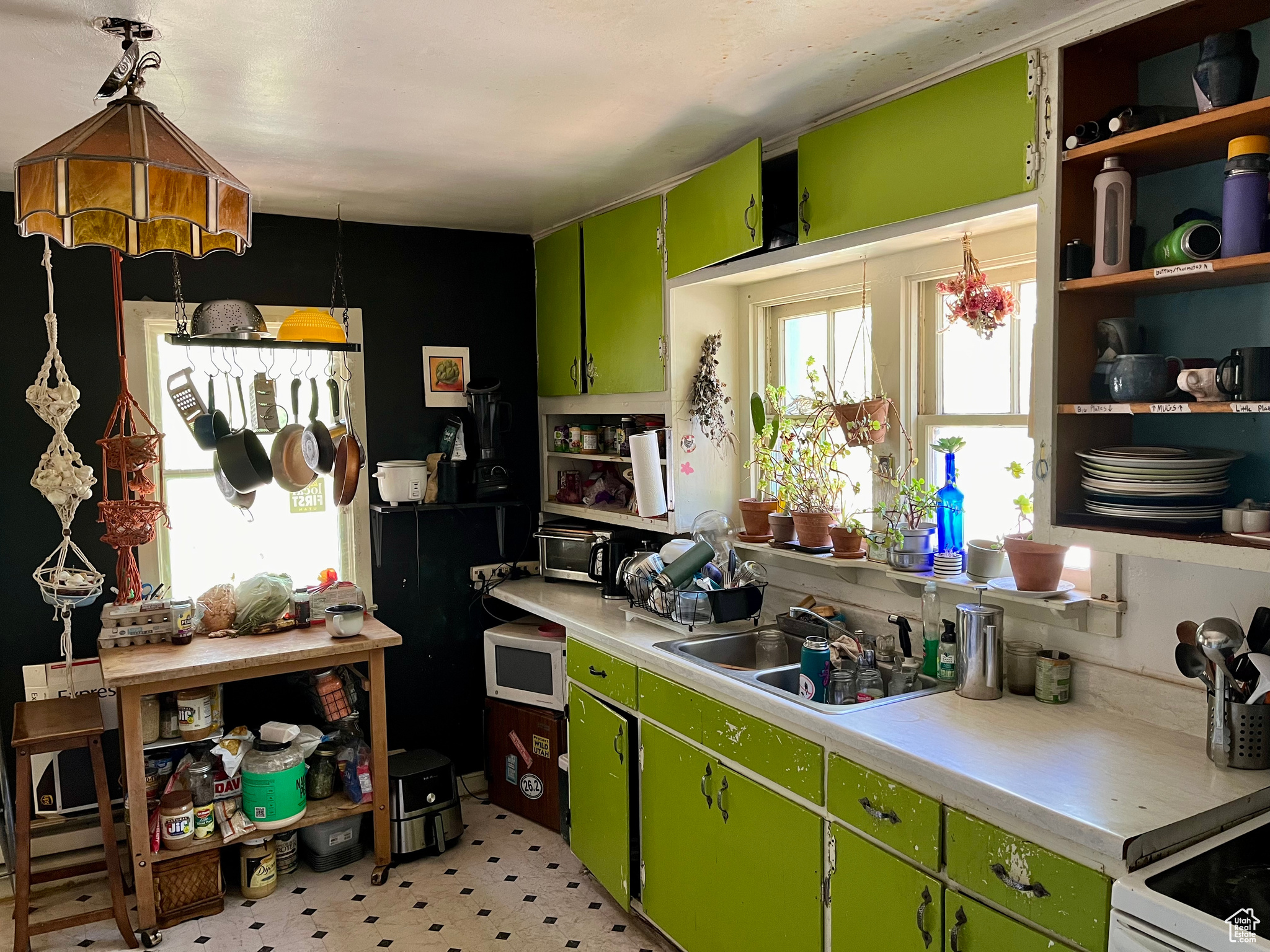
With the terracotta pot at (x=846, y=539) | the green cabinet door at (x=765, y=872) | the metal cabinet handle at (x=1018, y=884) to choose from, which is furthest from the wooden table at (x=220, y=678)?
the metal cabinet handle at (x=1018, y=884)

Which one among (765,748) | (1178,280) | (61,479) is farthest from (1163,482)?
(61,479)

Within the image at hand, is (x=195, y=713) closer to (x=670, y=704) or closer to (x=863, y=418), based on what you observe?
(x=670, y=704)

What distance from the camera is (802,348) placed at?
10.5 ft

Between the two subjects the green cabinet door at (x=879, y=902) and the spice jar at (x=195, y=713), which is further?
the spice jar at (x=195, y=713)

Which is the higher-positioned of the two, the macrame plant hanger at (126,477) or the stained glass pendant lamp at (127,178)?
the stained glass pendant lamp at (127,178)

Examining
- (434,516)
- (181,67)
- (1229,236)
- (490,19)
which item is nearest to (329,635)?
(434,516)

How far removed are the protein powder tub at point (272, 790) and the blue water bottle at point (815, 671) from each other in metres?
1.90

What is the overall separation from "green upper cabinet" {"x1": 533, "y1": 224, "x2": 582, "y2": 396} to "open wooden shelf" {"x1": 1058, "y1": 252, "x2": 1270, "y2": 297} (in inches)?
90.5

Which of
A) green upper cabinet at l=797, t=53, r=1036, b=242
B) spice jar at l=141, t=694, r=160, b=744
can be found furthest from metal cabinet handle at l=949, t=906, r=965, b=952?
spice jar at l=141, t=694, r=160, b=744

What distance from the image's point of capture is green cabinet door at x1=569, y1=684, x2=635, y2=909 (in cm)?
295

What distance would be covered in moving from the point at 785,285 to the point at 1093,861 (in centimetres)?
210

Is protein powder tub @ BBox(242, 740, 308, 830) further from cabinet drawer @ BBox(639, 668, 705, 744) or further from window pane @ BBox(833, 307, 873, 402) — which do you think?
window pane @ BBox(833, 307, 873, 402)

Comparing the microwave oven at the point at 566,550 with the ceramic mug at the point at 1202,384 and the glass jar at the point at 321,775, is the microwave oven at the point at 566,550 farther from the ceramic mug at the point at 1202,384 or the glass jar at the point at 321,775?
the ceramic mug at the point at 1202,384

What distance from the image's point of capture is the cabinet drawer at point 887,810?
1.85 metres
